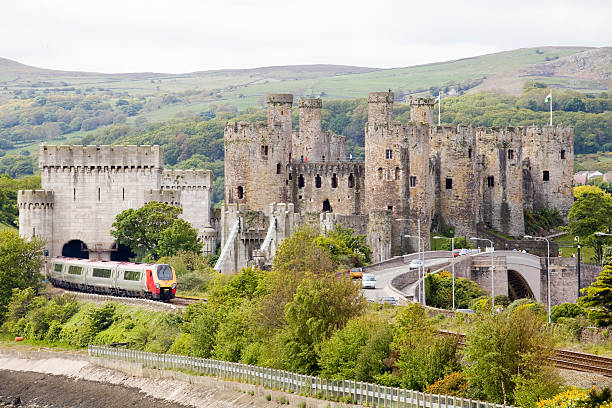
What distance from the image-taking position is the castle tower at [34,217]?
103m

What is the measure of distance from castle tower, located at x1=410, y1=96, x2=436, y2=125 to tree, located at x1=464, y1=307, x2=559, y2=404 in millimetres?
57488

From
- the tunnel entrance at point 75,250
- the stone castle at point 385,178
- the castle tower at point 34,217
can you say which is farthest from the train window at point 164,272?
the tunnel entrance at point 75,250

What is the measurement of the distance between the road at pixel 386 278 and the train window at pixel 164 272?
41.1 ft

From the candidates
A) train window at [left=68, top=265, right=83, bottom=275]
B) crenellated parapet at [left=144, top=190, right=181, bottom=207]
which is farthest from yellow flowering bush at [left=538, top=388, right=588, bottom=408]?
crenellated parapet at [left=144, top=190, right=181, bottom=207]

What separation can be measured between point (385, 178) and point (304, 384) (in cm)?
4720

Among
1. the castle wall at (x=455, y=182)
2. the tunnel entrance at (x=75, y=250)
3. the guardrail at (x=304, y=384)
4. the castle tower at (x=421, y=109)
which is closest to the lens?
the guardrail at (x=304, y=384)

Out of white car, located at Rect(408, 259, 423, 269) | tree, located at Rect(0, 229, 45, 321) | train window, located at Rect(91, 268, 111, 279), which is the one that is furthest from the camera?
tree, located at Rect(0, 229, 45, 321)

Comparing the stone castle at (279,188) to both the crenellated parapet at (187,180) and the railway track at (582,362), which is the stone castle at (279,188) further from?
the railway track at (582,362)

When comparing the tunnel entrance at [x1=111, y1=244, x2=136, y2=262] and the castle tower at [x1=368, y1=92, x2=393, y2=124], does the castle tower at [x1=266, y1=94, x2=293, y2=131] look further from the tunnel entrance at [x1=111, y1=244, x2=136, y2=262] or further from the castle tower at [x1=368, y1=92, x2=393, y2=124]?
the tunnel entrance at [x1=111, y1=244, x2=136, y2=262]

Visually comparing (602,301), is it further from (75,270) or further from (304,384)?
(75,270)

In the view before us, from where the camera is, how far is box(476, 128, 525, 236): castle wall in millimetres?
113938

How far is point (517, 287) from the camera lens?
100m

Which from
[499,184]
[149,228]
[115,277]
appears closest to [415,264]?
[115,277]

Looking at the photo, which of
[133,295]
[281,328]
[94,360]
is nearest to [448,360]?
[281,328]
